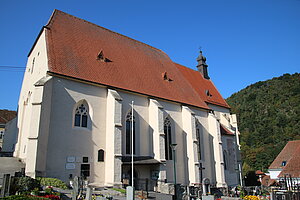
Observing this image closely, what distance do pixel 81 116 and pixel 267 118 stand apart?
6576cm

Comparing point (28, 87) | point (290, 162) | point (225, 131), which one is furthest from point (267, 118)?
point (28, 87)

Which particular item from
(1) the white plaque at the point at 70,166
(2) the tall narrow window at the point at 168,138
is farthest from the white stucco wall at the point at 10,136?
(2) the tall narrow window at the point at 168,138

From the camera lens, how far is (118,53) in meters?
20.5

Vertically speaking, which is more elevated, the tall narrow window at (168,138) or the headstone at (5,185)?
the tall narrow window at (168,138)

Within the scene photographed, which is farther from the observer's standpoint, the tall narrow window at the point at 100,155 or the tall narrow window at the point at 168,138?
the tall narrow window at the point at 168,138

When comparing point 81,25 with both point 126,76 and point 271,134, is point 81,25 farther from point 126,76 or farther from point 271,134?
point 271,134

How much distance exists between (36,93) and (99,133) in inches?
172

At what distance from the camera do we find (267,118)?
6981cm

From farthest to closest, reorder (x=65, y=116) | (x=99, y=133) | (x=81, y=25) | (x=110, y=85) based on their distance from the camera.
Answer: (x=81, y=25)
(x=110, y=85)
(x=99, y=133)
(x=65, y=116)

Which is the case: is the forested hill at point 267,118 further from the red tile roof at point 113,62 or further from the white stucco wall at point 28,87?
the white stucco wall at point 28,87

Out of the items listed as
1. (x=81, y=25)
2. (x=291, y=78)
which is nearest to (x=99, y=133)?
(x=81, y=25)

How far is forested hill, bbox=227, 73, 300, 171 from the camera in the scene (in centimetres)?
5997

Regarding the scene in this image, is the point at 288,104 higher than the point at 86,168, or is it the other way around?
the point at 288,104

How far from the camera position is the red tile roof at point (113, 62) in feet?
53.5
